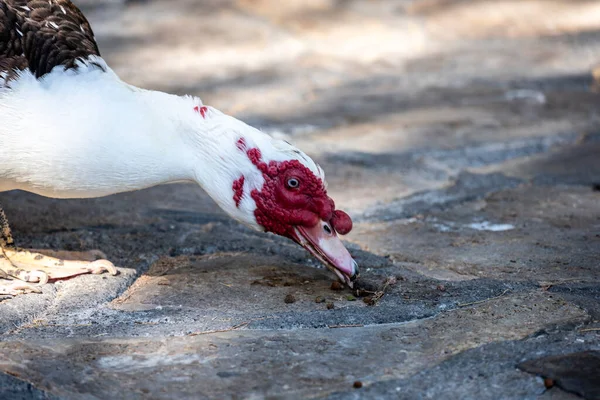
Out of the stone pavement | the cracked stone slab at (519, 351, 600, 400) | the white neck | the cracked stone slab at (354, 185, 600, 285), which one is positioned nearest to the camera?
the cracked stone slab at (519, 351, 600, 400)

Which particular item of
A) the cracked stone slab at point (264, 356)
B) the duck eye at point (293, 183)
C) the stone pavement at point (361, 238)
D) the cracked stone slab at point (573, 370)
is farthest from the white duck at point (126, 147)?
the cracked stone slab at point (573, 370)

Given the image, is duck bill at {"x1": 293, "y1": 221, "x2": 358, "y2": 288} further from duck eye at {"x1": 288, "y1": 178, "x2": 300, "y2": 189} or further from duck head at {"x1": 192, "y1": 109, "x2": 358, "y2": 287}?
duck eye at {"x1": 288, "y1": 178, "x2": 300, "y2": 189}

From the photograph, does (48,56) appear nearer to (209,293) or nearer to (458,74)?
(209,293)

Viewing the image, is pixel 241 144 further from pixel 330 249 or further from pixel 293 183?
pixel 330 249

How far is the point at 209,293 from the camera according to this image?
10.2 ft

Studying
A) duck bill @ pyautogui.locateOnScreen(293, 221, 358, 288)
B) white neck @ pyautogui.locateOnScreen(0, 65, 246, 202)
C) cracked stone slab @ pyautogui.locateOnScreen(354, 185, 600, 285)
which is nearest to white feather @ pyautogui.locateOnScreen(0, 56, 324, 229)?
white neck @ pyautogui.locateOnScreen(0, 65, 246, 202)

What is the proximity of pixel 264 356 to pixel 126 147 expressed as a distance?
901 millimetres

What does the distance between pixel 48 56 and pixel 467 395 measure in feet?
5.84

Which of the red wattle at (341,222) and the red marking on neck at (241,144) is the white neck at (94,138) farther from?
the red wattle at (341,222)

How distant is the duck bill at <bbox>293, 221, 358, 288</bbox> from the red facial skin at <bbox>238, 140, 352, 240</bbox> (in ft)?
0.08

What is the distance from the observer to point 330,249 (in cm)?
308

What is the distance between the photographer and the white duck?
2.97 metres

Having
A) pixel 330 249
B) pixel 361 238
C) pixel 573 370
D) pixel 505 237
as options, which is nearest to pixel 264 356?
pixel 330 249

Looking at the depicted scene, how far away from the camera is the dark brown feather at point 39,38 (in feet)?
9.99
